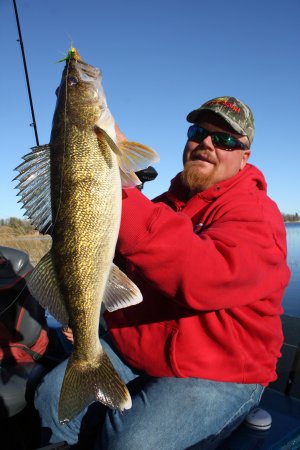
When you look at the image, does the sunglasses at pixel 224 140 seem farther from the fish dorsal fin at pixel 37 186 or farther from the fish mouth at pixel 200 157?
the fish dorsal fin at pixel 37 186

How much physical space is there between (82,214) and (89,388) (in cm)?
96

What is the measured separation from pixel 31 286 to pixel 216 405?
1270 millimetres

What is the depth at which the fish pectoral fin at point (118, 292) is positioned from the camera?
1897 mm

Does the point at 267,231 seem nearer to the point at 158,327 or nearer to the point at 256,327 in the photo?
the point at 256,327

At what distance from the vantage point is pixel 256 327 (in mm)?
2305

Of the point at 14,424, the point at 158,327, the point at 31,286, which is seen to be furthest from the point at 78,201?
the point at 14,424

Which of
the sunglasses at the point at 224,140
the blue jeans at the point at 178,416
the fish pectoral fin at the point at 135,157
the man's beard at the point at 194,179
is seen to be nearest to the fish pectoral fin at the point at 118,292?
the fish pectoral fin at the point at 135,157

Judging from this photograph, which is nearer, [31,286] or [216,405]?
[31,286]

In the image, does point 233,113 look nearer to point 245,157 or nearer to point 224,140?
point 224,140

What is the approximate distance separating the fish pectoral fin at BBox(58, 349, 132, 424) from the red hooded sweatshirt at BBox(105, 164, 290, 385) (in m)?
0.38

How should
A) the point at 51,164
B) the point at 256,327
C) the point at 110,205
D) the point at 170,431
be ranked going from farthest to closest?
the point at 256,327
the point at 170,431
the point at 51,164
the point at 110,205

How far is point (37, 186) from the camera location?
74.5 inches

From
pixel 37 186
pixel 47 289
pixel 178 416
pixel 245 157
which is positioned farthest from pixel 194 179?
pixel 178 416

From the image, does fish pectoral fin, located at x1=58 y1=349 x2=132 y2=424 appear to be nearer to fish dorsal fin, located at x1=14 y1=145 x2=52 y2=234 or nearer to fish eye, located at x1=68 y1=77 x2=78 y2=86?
fish dorsal fin, located at x1=14 y1=145 x2=52 y2=234
